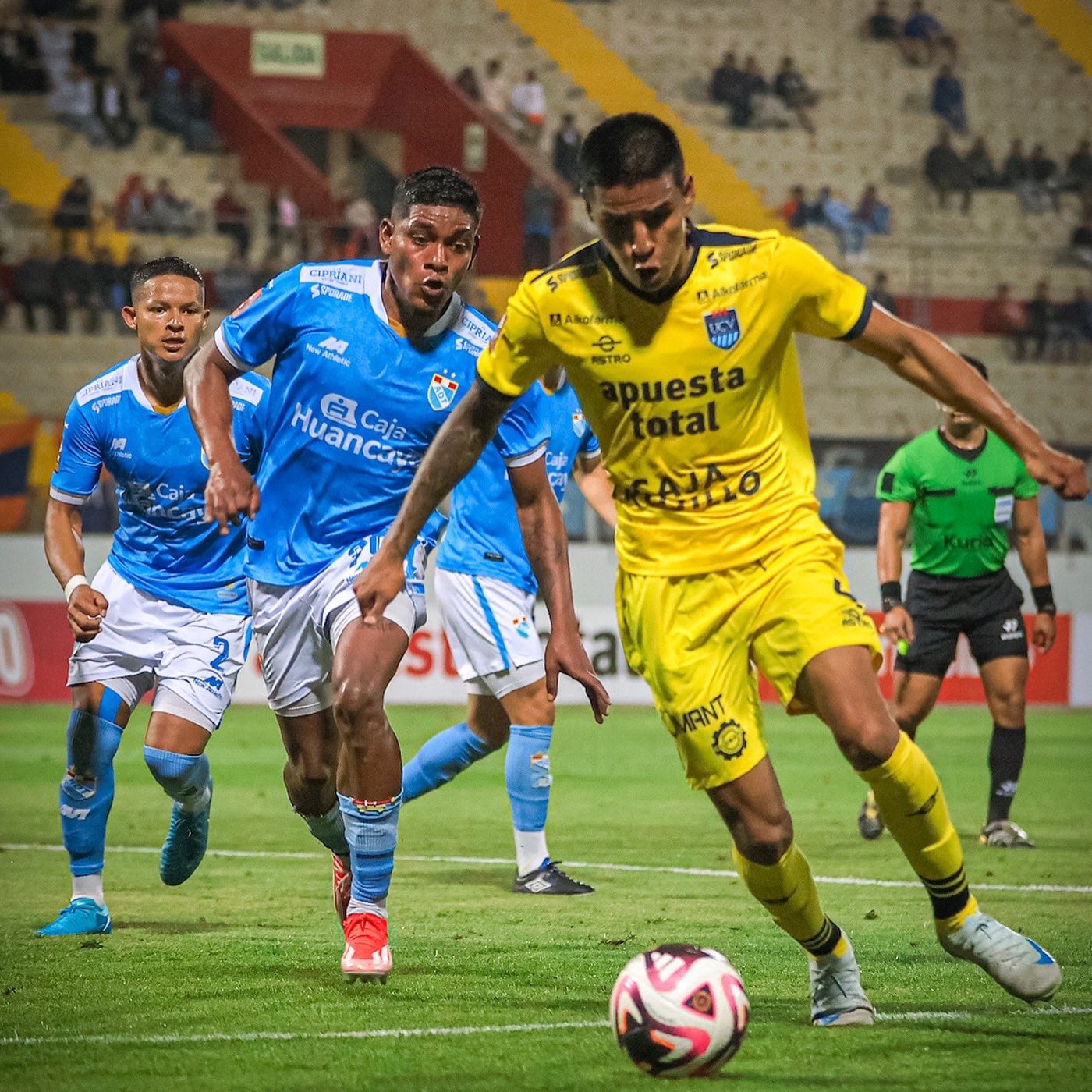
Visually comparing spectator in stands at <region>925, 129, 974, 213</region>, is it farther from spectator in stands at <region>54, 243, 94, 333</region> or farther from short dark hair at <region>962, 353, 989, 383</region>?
short dark hair at <region>962, 353, 989, 383</region>

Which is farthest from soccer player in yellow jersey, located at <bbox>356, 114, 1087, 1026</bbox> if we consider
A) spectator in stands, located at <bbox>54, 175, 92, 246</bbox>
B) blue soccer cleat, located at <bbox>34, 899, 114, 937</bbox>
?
spectator in stands, located at <bbox>54, 175, 92, 246</bbox>

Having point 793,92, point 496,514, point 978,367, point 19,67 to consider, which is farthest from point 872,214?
point 496,514

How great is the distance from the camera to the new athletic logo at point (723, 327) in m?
4.79

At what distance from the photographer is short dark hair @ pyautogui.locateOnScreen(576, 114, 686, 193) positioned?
4.60 meters

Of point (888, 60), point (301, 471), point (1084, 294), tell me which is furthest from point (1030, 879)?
point (888, 60)

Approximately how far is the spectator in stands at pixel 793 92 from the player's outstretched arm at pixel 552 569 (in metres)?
24.7

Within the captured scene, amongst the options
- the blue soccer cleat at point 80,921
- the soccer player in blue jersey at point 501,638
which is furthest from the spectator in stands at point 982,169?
the blue soccer cleat at point 80,921

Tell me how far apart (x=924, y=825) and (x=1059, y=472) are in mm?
1141

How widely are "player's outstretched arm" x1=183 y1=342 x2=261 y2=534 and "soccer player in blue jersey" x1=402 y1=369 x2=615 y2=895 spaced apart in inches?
106

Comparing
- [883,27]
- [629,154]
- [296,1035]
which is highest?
[883,27]

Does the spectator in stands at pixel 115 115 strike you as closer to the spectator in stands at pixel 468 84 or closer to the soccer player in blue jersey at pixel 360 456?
the spectator in stands at pixel 468 84

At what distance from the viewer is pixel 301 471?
593 cm

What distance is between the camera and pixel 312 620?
598 centimetres

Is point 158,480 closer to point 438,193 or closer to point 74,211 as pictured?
point 438,193
